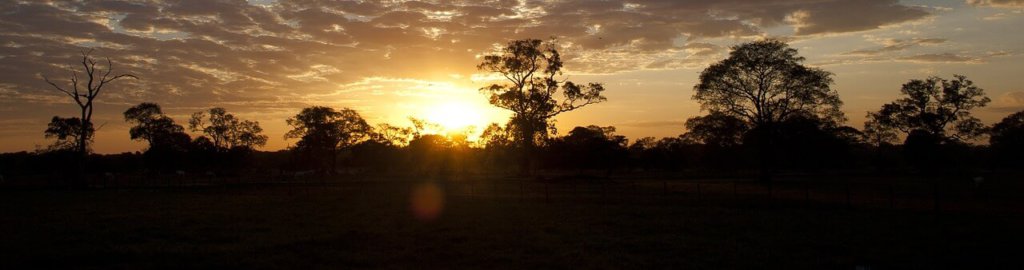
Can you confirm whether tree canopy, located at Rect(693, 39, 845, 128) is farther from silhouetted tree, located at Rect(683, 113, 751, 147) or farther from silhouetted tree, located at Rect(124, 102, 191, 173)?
silhouetted tree, located at Rect(124, 102, 191, 173)

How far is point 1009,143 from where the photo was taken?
281 ft

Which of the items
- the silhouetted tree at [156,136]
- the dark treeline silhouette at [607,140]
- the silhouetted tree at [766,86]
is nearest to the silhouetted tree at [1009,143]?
the dark treeline silhouette at [607,140]

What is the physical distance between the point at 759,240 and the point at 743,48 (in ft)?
127

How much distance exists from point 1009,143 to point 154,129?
12218cm

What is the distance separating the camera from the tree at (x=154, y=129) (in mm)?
92019

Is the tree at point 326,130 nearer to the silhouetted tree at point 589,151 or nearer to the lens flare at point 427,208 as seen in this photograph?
the silhouetted tree at point 589,151

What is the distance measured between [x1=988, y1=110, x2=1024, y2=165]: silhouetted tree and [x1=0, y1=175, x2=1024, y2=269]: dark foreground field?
242 ft

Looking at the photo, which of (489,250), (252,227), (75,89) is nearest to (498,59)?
(75,89)

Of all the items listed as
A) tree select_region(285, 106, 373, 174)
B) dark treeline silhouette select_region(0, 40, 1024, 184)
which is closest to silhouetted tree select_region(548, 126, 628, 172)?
dark treeline silhouette select_region(0, 40, 1024, 184)

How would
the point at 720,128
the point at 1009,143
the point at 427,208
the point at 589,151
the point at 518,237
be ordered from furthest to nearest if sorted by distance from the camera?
1. the point at 589,151
2. the point at 1009,143
3. the point at 720,128
4. the point at 427,208
5. the point at 518,237

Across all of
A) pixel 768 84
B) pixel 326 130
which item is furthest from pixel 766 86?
pixel 326 130

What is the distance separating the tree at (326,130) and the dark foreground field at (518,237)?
3042 inches

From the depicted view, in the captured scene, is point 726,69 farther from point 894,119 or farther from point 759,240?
point 894,119

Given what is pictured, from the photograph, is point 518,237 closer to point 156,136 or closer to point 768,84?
point 768,84
